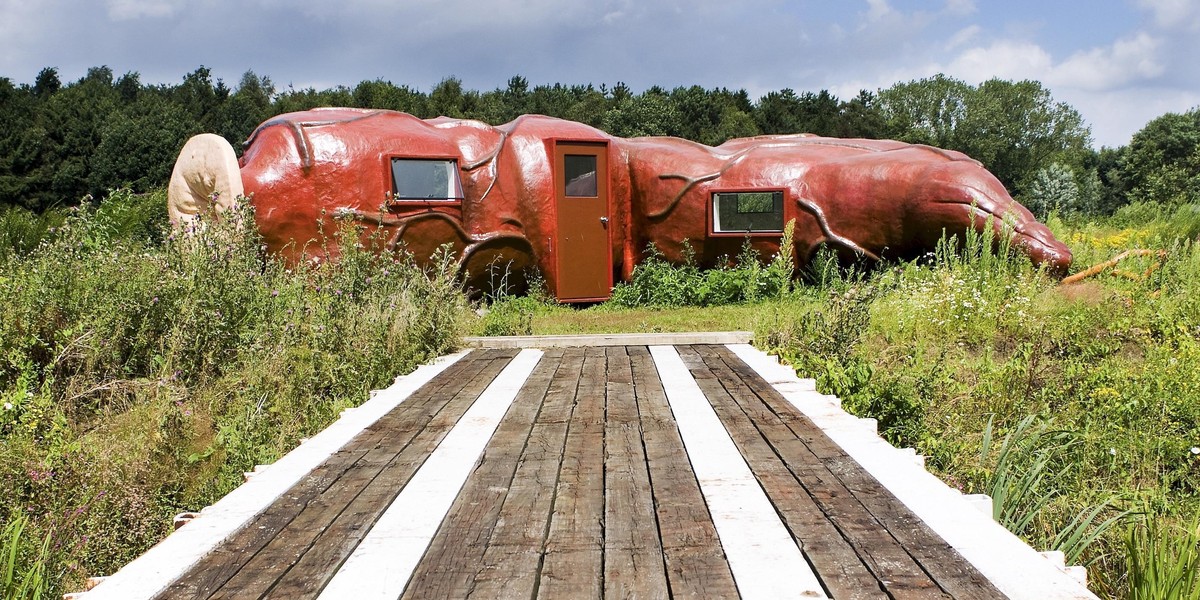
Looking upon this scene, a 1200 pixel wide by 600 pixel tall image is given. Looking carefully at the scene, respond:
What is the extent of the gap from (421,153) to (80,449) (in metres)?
9.10

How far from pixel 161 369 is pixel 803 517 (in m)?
4.66

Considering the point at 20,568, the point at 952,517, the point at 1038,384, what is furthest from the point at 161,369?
the point at 1038,384

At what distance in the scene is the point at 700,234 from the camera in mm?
15125

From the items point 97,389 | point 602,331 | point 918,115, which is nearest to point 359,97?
point 918,115

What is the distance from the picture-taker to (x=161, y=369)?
6.14 m

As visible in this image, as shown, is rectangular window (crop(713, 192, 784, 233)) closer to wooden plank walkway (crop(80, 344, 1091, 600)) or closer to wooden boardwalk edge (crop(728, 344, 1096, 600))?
wooden boardwalk edge (crop(728, 344, 1096, 600))

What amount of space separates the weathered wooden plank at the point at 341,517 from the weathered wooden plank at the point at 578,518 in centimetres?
64

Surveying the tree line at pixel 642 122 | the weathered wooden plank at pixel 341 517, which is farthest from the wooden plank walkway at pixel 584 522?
the tree line at pixel 642 122

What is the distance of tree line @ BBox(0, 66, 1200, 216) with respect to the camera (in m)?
39.5

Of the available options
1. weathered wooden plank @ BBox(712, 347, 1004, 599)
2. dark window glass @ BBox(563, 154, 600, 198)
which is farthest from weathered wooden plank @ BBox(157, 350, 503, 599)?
dark window glass @ BBox(563, 154, 600, 198)

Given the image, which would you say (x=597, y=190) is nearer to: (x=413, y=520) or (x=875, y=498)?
(x=875, y=498)

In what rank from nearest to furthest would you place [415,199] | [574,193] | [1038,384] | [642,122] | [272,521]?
1. [272,521]
2. [1038,384]
3. [415,199]
4. [574,193]
5. [642,122]

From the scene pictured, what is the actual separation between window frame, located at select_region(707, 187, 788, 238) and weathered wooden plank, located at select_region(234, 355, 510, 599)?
406 inches

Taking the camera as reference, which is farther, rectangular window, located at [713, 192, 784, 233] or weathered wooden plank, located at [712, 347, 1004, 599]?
rectangular window, located at [713, 192, 784, 233]
